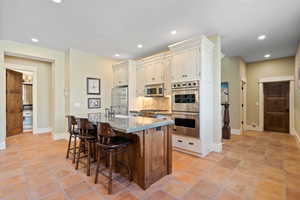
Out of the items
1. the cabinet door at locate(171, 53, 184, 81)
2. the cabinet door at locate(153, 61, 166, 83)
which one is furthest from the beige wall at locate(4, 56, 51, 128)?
the cabinet door at locate(171, 53, 184, 81)

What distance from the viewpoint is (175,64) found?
3.79m

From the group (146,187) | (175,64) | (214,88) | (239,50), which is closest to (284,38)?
(239,50)

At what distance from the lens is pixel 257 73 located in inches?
247

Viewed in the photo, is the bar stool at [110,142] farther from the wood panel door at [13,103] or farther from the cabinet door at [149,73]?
the wood panel door at [13,103]

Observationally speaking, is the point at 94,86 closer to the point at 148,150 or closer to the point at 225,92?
the point at 148,150

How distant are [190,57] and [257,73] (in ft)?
15.2

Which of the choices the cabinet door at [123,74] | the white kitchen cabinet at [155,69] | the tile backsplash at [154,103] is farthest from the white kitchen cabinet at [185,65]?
the cabinet door at [123,74]

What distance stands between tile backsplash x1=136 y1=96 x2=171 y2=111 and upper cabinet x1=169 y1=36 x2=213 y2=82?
127cm

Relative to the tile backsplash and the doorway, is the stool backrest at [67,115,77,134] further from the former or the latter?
the doorway

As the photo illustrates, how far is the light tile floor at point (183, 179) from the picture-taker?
1.99 meters

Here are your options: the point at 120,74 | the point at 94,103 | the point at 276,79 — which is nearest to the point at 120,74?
the point at 120,74

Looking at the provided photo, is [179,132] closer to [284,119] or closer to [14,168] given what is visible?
[14,168]

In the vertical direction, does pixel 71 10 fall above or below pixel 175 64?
above

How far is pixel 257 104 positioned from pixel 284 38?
3166 millimetres
